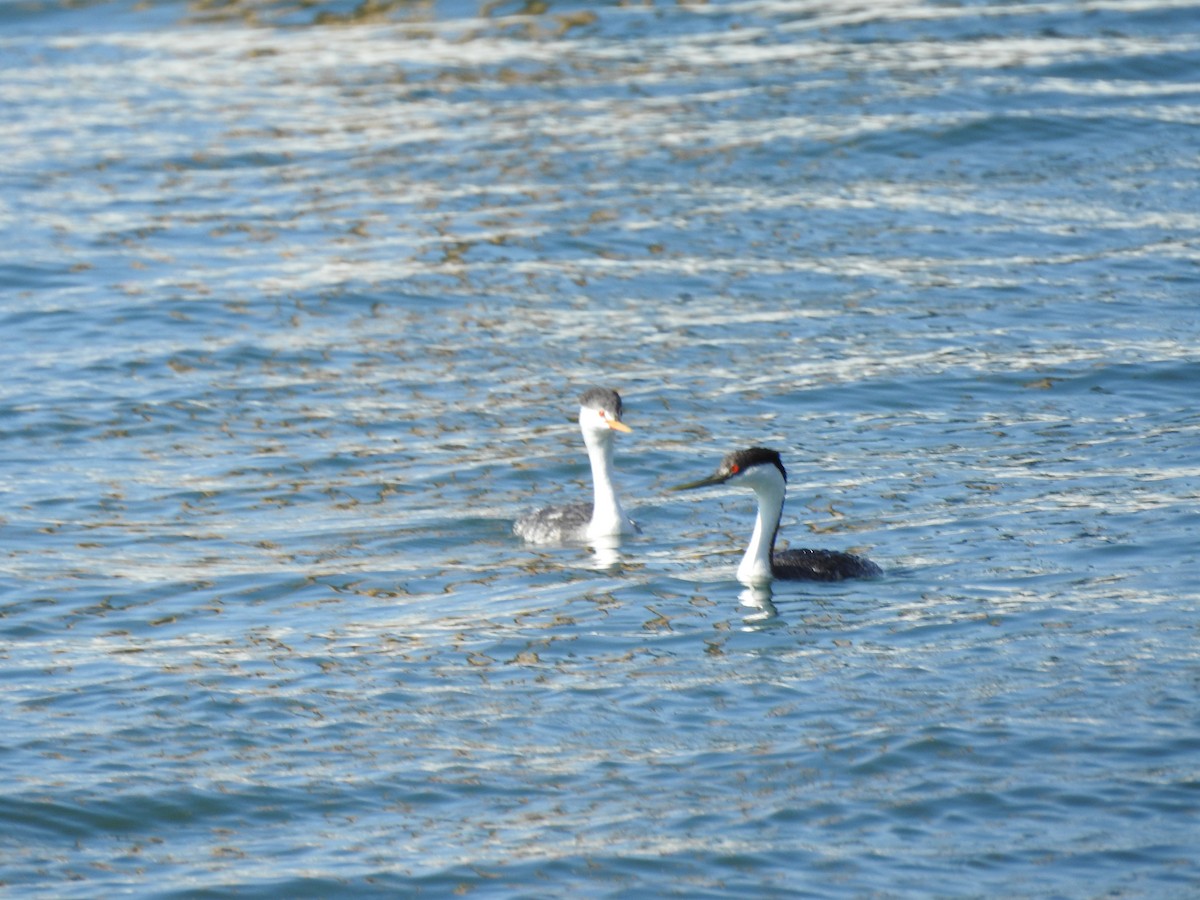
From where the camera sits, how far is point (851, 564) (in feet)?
37.9

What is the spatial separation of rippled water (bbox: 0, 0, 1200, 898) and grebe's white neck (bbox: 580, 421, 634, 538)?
26 centimetres

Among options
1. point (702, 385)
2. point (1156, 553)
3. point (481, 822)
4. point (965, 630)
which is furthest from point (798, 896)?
point (702, 385)

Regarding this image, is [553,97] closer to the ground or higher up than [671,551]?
higher up

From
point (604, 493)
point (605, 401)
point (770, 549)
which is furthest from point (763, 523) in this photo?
point (605, 401)

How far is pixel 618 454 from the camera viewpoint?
49.2ft

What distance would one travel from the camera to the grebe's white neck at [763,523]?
11711mm

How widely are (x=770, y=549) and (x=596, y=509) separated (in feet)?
5.01

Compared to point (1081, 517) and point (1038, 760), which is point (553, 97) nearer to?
point (1081, 517)

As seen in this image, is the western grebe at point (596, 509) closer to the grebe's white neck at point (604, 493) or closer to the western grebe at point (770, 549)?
Result: the grebe's white neck at point (604, 493)

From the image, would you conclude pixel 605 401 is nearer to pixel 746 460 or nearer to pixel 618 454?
pixel 746 460

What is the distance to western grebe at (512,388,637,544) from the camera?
12.8m

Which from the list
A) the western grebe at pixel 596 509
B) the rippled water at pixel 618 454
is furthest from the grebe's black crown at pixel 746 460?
the western grebe at pixel 596 509

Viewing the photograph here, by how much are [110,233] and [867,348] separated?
933cm

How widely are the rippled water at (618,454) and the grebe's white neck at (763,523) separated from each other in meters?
0.14
